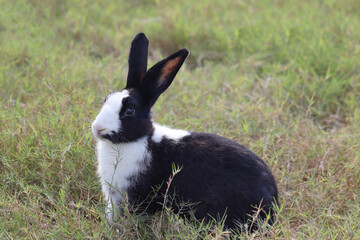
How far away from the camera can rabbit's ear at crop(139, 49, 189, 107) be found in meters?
2.99

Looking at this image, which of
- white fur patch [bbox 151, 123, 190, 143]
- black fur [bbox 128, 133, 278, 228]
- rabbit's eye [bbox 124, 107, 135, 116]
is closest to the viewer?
black fur [bbox 128, 133, 278, 228]

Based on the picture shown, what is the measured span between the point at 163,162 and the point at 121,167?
0.25m

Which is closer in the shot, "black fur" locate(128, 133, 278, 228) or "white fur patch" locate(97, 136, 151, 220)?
"black fur" locate(128, 133, 278, 228)

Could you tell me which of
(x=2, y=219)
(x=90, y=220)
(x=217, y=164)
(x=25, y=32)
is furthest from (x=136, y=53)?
(x=25, y=32)

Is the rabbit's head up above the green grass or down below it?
above

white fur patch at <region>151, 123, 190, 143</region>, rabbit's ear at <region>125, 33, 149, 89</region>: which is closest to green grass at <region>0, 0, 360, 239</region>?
white fur patch at <region>151, 123, 190, 143</region>

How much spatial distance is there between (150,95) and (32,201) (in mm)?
928

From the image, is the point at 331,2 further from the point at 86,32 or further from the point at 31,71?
the point at 31,71

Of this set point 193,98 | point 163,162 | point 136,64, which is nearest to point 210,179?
point 163,162

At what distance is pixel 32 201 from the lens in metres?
2.98

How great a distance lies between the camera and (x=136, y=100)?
299 cm

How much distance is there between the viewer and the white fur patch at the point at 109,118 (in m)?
2.85

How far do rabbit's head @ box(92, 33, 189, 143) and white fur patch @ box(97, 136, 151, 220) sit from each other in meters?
0.06

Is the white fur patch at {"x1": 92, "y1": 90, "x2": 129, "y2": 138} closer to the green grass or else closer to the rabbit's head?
the rabbit's head
